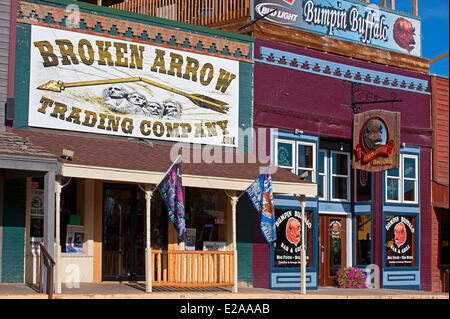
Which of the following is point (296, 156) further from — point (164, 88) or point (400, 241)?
point (400, 241)

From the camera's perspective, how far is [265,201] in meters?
19.5

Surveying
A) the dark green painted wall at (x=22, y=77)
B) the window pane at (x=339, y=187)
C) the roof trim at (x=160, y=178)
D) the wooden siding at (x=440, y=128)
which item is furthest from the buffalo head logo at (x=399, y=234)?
the dark green painted wall at (x=22, y=77)

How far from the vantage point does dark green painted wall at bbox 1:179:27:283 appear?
60.3 feet

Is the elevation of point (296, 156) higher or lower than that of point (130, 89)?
lower

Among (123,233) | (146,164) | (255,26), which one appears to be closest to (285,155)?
(255,26)

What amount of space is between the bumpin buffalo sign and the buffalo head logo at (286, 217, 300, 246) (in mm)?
2936

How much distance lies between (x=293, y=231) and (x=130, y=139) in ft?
18.8

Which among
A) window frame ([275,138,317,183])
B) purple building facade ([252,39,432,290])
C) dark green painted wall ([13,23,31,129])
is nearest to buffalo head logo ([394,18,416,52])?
purple building facade ([252,39,432,290])

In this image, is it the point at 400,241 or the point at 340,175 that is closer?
the point at 340,175

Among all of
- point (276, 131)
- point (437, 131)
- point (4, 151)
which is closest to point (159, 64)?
point (276, 131)

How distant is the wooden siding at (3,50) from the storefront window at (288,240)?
8.28 meters

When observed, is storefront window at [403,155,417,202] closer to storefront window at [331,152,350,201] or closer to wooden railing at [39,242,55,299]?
storefront window at [331,152,350,201]

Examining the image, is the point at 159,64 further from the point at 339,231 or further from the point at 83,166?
the point at 339,231

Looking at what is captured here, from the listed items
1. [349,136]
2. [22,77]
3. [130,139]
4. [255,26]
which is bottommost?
[130,139]
